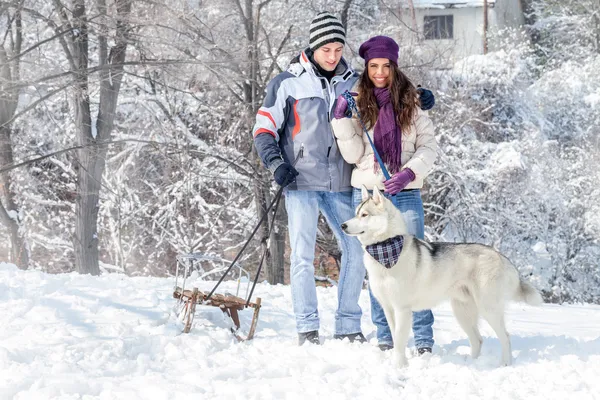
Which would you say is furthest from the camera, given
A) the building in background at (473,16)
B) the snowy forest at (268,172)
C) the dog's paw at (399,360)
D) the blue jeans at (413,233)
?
the building in background at (473,16)

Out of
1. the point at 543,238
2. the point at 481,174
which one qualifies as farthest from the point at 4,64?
the point at 543,238

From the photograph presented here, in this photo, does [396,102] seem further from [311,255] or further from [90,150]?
[90,150]

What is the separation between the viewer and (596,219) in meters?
17.8

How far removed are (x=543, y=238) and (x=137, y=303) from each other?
14333 millimetres

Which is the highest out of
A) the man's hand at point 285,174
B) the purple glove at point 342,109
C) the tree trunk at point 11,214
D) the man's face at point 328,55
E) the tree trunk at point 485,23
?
the tree trunk at point 485,23

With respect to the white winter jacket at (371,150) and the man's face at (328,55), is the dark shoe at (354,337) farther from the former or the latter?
the man's face at (328,55)

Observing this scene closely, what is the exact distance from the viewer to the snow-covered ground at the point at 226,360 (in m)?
3.64

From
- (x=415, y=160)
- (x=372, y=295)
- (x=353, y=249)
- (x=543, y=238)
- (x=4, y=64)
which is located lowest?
(x=543, y=238)

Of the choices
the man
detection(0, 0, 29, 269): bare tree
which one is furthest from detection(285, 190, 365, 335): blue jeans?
detection(0, 0, 29, 269): bare tree

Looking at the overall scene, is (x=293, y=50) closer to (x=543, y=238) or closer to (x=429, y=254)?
(x=543, y=238)

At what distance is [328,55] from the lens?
471 cm

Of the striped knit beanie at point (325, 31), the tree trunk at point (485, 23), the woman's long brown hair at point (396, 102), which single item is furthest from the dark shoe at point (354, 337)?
the tree trunk at point (485, 23)

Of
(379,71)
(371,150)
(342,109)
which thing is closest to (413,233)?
(371,150)

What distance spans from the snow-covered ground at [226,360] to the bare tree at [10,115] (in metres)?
3.83
